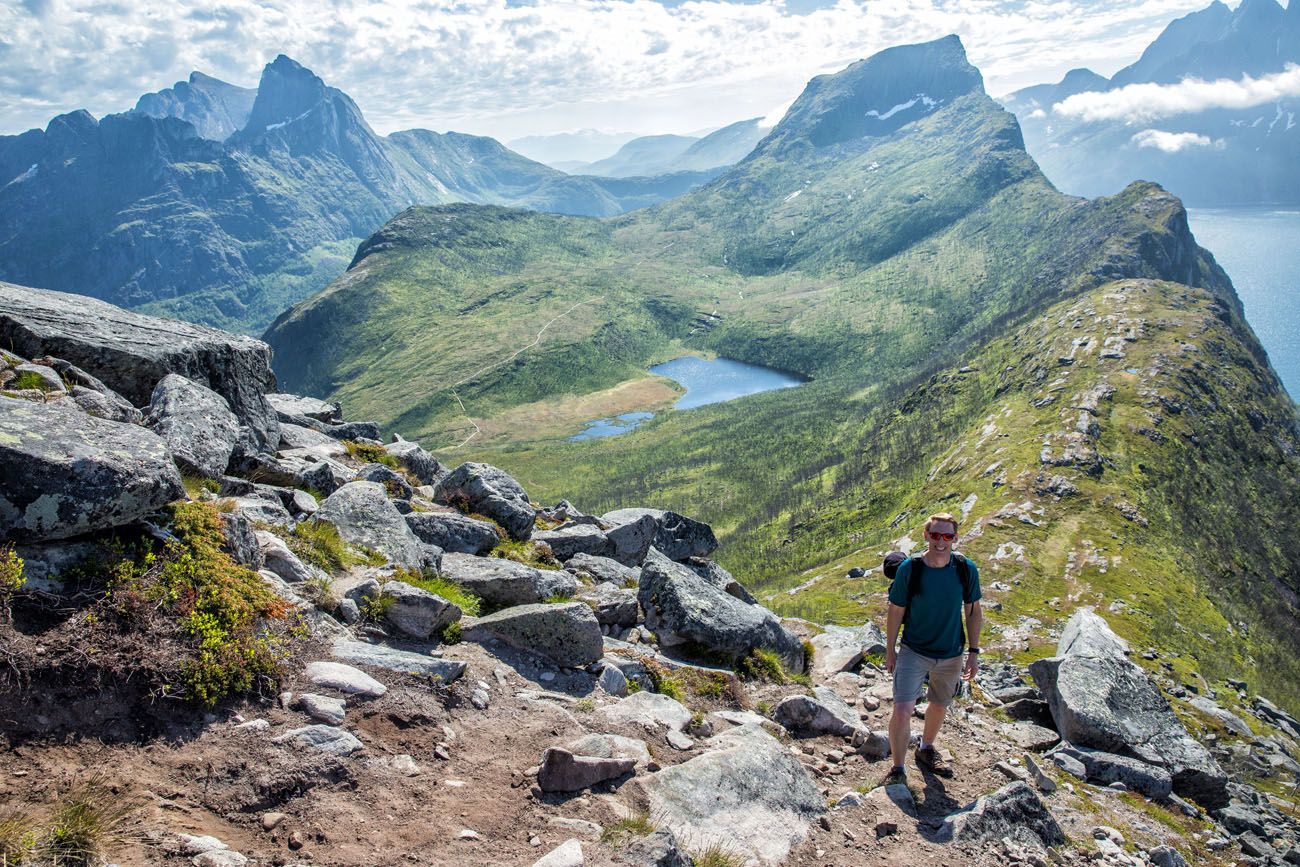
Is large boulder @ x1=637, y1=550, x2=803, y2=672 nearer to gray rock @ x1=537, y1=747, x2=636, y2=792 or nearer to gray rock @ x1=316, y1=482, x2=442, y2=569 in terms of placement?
gray rock @ x1=316, y1=482, x2=442, y2=569

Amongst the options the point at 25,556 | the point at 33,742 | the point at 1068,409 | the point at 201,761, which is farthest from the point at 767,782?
the point at 1068,409

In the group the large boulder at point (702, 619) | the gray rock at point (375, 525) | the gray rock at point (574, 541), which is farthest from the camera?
the gray rock at point (574, 541)

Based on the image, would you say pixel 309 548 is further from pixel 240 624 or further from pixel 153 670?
pixel 153 670

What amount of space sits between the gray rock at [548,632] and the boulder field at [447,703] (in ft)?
0.16

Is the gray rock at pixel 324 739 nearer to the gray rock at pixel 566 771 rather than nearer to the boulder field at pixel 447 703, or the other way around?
the boulder field at pixel 447 703

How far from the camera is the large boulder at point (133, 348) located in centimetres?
1817

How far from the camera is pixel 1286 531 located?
145 meters

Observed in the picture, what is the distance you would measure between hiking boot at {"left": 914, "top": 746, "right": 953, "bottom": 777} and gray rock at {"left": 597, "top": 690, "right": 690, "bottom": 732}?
16.5ft

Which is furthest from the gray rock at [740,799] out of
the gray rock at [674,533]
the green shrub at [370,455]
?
the green shrub at [370,455]

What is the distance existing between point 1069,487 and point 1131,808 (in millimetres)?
136283

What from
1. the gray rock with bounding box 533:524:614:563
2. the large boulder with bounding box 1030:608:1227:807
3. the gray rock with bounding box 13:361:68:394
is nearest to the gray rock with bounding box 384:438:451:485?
the gray rock with bounding box 533:524:614:563

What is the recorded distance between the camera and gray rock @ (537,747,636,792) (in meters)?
10.6

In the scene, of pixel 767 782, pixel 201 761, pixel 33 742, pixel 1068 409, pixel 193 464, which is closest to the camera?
pixel 33 742

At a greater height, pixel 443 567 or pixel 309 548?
pixel 309 548
